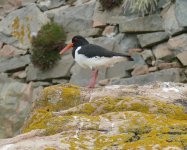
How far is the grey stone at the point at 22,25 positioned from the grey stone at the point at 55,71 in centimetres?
103

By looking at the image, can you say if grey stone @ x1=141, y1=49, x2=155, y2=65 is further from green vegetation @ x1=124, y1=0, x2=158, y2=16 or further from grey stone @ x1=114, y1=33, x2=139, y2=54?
green vegetation @ x1=124, y1=0, x2=158, y2=16

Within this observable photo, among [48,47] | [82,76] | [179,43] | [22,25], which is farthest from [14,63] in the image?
[179,43]

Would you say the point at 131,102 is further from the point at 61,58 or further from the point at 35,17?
the point at 35,17

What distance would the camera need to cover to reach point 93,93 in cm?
672

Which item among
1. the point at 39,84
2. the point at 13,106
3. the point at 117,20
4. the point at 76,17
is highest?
the point at 117,20

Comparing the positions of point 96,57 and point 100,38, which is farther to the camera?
point 100,38

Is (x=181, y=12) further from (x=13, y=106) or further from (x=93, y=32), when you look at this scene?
(x=13, y=106)

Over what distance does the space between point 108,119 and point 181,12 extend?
8924mm

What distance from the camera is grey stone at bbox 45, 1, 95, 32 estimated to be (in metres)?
15.7

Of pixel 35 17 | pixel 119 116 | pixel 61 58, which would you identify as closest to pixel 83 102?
pixel 119 116

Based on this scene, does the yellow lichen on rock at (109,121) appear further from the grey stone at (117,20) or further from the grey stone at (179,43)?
the grey stone at (117,20)

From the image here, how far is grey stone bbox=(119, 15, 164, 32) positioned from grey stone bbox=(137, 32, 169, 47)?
0.58 feet

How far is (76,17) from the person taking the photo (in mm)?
15883

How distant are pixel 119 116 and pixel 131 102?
0.62 metres
